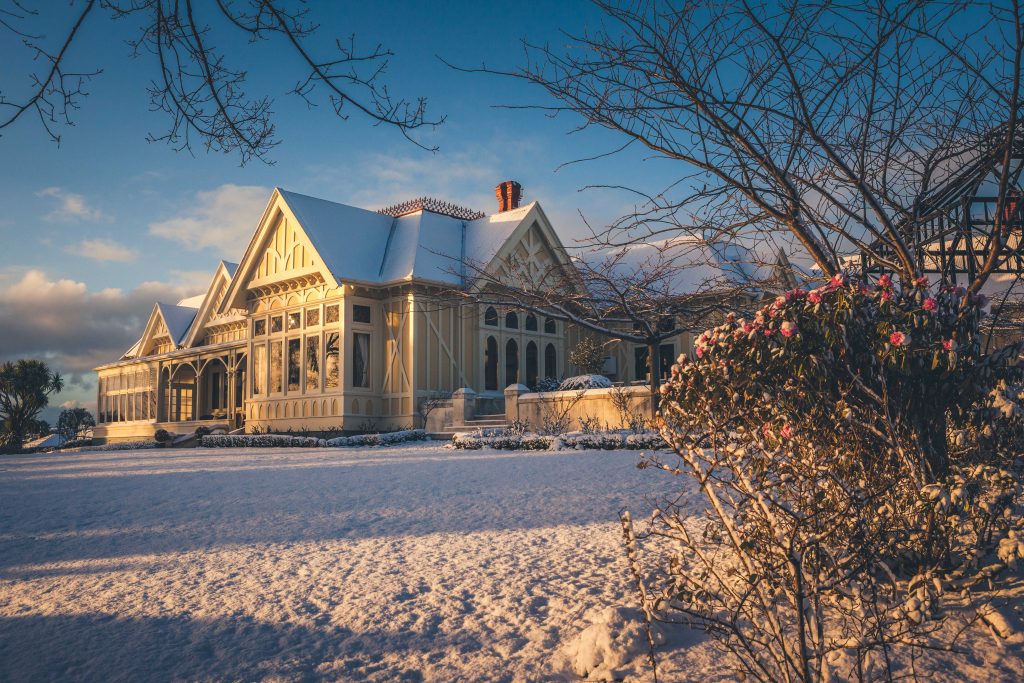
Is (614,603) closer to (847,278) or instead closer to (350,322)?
(847,278)

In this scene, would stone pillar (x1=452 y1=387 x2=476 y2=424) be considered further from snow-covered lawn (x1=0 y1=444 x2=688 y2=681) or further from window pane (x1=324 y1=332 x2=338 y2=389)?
snow-covered lawn (x1=0 y1=444 x2=688 y2=681)

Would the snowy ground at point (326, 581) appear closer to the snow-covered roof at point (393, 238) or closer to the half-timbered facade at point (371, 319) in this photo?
the half-timbered facade at point (371, 319)

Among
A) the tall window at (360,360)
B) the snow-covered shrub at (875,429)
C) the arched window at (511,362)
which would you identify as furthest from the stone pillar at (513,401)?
→ the snow-covered shrub at (875,429)

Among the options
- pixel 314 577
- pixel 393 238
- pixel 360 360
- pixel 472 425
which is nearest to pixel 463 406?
pixel 472 425

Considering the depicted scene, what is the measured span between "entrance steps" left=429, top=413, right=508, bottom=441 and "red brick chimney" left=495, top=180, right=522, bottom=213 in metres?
11.2

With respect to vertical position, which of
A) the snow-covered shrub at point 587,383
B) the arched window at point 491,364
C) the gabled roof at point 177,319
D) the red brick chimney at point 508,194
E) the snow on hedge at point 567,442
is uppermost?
the red brick chimney at point 508,194

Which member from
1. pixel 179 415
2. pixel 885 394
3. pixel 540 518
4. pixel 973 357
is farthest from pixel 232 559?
pixel 179 415

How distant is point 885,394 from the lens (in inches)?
183

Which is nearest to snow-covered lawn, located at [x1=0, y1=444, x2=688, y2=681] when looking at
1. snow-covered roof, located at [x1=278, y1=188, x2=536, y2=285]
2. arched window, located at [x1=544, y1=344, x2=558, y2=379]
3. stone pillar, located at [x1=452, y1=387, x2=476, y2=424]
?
stone pillar, located at [x1=452, y1=387, x2=476, y2=424]

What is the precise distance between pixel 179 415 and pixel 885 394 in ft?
120

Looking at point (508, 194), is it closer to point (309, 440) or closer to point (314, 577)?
point (309, 440)

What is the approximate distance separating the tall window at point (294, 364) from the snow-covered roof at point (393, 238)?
3.65 m

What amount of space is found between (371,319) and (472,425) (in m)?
5.93

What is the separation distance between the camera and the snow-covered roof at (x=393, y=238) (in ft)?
81.1
